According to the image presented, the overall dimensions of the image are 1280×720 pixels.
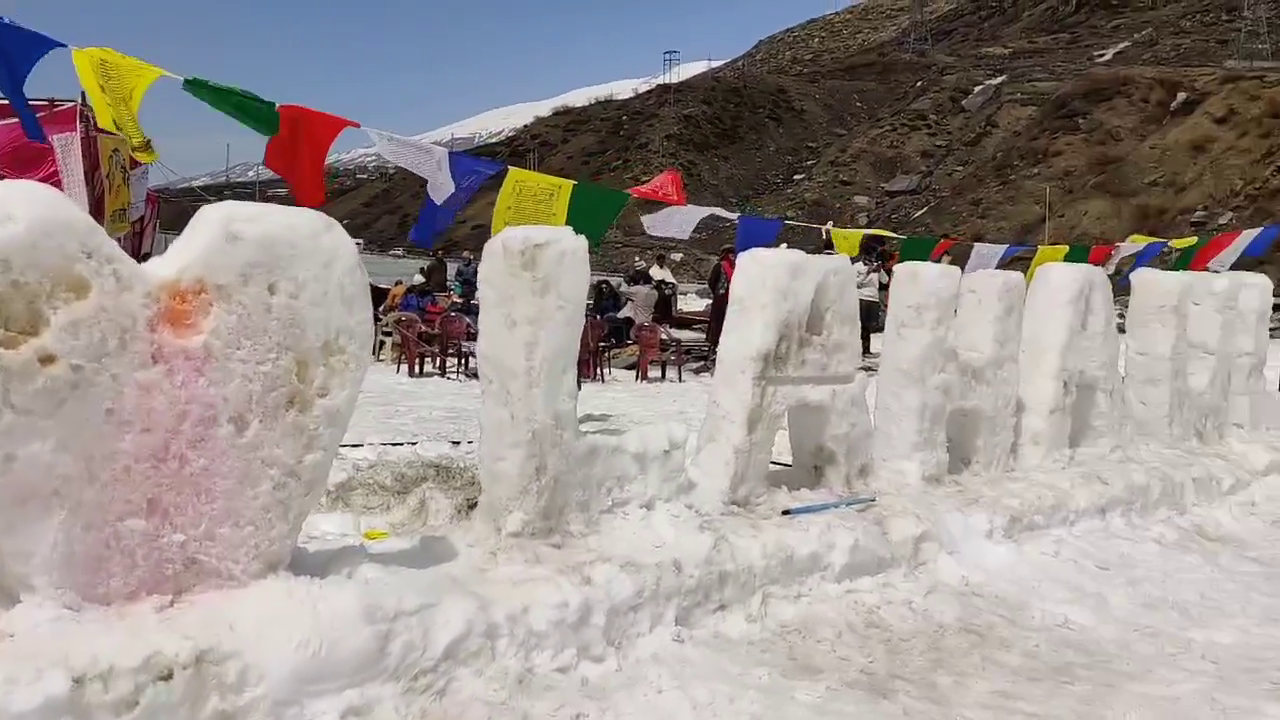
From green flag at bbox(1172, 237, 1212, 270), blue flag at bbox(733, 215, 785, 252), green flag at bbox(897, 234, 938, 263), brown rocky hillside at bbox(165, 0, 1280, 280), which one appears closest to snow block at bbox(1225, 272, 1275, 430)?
green flag at bbox(1172, 237, 1212, 270)

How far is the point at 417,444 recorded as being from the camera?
772cm

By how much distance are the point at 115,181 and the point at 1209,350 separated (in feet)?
33.6

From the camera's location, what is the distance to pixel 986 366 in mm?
6773

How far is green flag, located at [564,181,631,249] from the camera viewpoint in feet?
24.3

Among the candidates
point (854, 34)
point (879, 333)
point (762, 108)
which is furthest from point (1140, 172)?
point (854, 34)

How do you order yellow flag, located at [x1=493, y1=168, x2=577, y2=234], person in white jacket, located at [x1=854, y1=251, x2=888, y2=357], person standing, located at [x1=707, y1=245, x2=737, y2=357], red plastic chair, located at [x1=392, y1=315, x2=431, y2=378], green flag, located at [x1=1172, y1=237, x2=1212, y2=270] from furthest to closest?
person in white jacket, located at [x1=854, y1=251, x2=888, y2=357]
person standing, located at [x1=707, y1=245, x2=737, y2=357]
red plastic chair, located at [x1=392, y1=315, x2=431, y2=378]
green flag, located at [x1=1172, y1=237, x2=1212, y2=270]
yellow flag, located at [x1=493, y1=168, x2=577, y2=234]

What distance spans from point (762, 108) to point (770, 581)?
146ft

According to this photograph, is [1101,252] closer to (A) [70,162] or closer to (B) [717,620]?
(B) [717,620]

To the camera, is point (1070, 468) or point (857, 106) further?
Answer: point (857, 106)

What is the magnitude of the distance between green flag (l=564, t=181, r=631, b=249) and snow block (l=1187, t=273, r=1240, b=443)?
470 cm

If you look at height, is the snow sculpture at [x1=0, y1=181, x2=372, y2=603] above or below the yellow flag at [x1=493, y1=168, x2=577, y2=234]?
below

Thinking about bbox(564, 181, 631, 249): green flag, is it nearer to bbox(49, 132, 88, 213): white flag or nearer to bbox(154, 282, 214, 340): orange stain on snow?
bbox(154, 282, 214, 340): orange stain on snow

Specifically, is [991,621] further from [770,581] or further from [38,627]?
[38,627]

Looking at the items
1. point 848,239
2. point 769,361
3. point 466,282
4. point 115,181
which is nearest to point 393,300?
point 466,282
